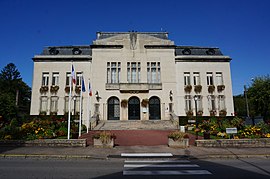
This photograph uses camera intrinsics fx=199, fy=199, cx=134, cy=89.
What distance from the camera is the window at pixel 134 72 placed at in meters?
32.7

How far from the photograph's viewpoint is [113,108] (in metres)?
31.7

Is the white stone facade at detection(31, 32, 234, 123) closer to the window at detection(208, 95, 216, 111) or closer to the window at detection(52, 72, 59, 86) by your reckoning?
the window at detection(208, 95, 216, 111)

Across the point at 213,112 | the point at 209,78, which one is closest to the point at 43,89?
the point at 209,78

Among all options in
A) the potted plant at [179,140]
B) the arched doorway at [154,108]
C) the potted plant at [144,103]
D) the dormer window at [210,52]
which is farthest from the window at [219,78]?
the potted plant at [179,140]

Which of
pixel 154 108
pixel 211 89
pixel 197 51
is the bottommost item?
pixel 154 108

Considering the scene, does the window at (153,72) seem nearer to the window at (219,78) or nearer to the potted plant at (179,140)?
the window at (219,78)

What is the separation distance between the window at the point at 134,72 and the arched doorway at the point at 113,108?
13.3 ft

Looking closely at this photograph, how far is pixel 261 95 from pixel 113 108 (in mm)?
24026

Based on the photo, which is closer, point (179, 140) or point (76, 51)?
point (179, 140)

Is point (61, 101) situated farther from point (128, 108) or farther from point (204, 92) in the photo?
point (204, 92)

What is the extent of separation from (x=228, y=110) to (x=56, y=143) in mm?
28689

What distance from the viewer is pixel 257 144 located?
14312 mm

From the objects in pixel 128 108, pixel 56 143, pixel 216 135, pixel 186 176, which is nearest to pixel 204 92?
pixel 128 108

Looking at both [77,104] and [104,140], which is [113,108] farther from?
[104,140]
